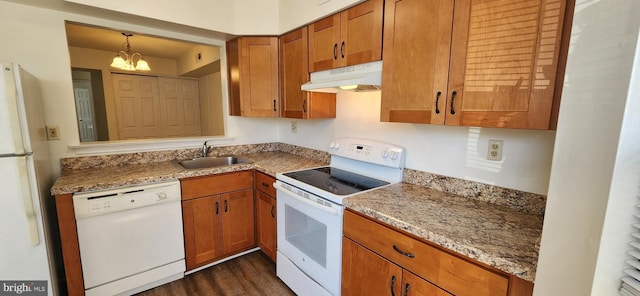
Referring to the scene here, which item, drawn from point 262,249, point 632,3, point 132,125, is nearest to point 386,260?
point 632,3

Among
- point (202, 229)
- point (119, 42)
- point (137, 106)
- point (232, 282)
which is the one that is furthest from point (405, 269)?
point (137, 106)

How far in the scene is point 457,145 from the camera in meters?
1.49

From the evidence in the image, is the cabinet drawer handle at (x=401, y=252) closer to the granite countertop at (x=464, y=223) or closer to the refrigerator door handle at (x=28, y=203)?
the granite countertop at (x=464, y=223)

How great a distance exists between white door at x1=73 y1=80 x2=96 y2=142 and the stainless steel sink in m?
3.20

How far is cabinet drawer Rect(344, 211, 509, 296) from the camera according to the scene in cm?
92

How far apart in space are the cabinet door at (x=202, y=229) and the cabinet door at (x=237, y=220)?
0.05 m

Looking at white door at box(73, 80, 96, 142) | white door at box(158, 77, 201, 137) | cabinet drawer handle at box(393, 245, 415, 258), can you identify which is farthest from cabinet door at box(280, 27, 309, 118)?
white door at box(73, 80, 96, 142)

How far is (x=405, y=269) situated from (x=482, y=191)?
24.8 inches

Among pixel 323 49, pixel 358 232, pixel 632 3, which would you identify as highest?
pixel 323 49

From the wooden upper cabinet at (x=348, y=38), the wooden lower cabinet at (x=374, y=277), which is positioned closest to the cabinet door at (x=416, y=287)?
the wooden lower cabinet at (x=374, y=277)

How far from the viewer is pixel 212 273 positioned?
2168 millimetres

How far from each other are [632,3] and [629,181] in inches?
14.8

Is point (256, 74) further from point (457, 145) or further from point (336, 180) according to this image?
point (457, 145)

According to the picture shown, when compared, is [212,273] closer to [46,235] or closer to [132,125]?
[46,235]
